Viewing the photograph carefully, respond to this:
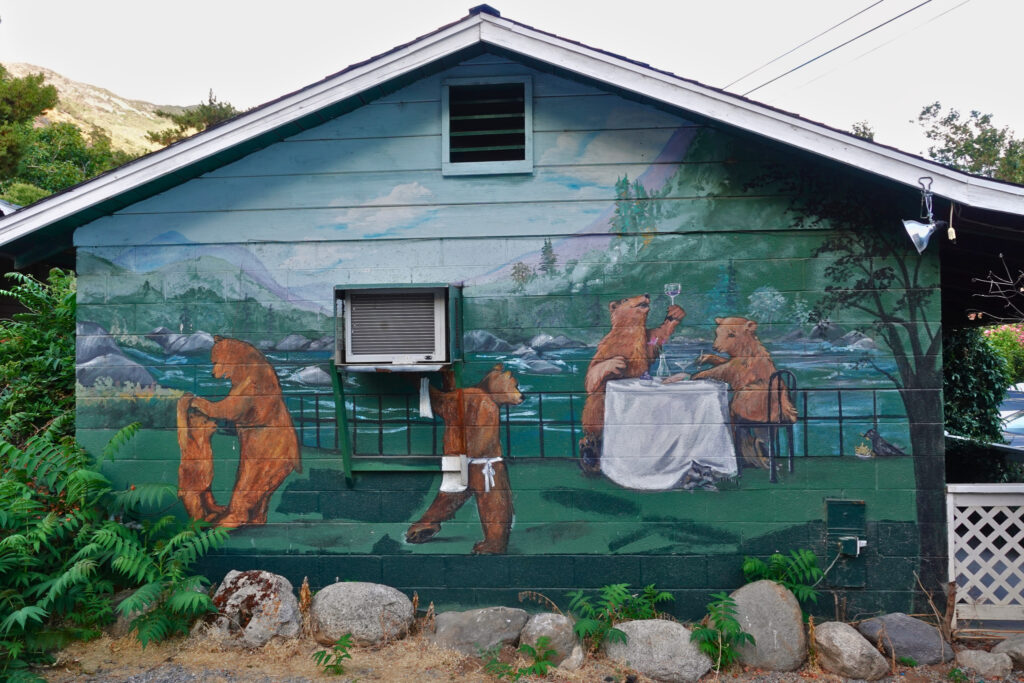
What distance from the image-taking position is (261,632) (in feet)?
16.8

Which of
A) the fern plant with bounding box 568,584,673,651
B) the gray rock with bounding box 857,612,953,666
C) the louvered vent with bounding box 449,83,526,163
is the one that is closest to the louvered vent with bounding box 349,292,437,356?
the louvered vent with bounding box 449,83,526,163

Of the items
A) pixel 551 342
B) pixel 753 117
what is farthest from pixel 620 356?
pixel 753 117

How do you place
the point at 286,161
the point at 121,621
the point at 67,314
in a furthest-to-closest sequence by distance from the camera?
the point at 67,314
the point at 286,161
the point at 121,621

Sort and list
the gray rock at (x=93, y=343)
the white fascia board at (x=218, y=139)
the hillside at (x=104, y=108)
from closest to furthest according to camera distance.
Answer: the white fascia board at (x=218, y=139) → the gray rock at (x=93, y=343) → the hillside at (x=104, y=108)

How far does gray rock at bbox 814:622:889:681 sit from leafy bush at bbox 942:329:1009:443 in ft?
21.8

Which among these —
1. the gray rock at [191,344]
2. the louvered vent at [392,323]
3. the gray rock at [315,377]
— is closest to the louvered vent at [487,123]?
Answer: the louvered vent at [392,323]

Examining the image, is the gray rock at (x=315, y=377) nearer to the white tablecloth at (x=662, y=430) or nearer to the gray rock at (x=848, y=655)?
the white tablecloth at (x=662, y=430)

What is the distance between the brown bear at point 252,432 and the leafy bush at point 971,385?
9.37 m

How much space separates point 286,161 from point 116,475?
9.90 feet

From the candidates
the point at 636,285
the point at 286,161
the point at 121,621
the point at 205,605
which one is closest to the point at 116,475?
the point at 121,621

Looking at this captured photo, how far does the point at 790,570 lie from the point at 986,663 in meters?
1.38

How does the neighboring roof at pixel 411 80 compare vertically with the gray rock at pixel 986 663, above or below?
above

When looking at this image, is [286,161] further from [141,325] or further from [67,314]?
[67,314]

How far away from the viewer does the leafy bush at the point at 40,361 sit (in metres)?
6.55
